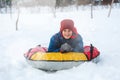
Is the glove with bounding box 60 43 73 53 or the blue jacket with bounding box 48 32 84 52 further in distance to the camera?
the blue jacket with bounding box 48 32 84 52

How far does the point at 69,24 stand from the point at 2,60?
171cm

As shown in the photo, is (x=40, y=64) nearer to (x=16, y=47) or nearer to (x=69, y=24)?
(x=69, y=24)

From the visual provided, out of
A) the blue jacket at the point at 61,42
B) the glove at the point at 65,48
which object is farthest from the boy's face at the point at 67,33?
the glove at the point at 65,48

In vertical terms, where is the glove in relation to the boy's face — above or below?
below

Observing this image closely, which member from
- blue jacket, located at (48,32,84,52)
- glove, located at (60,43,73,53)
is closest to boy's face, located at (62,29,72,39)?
blue jacket, located at (48,32,84,52)

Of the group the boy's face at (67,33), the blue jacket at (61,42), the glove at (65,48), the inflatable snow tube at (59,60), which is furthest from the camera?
the blue jacket at (61,42)

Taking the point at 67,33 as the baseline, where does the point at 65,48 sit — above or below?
below

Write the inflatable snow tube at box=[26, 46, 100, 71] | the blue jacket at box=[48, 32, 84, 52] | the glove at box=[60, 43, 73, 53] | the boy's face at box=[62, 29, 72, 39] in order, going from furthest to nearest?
the blue jacket at box=[48, 32, 84, 52] < the boy's face at box=[62, 29, 72, 39] < the glove at box=[60, 43, 73, 53] < the inflatable snow tube at box=[26, 46, 100, 71]

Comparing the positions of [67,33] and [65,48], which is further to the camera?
[67,33]

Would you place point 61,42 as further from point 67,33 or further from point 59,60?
point 59,60

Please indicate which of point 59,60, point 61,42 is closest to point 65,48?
point 59,60

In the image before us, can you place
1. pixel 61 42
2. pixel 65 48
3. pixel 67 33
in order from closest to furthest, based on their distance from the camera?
1. pixel 65 48
2. pixel 67 33
3. pixel 61 42

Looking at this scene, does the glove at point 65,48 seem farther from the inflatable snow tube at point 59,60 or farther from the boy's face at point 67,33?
the boy's face at point 67,33

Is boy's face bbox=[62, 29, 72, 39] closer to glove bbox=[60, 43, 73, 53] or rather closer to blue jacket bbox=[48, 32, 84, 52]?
blue jacket bbox=[48, 32, 84, 52]
